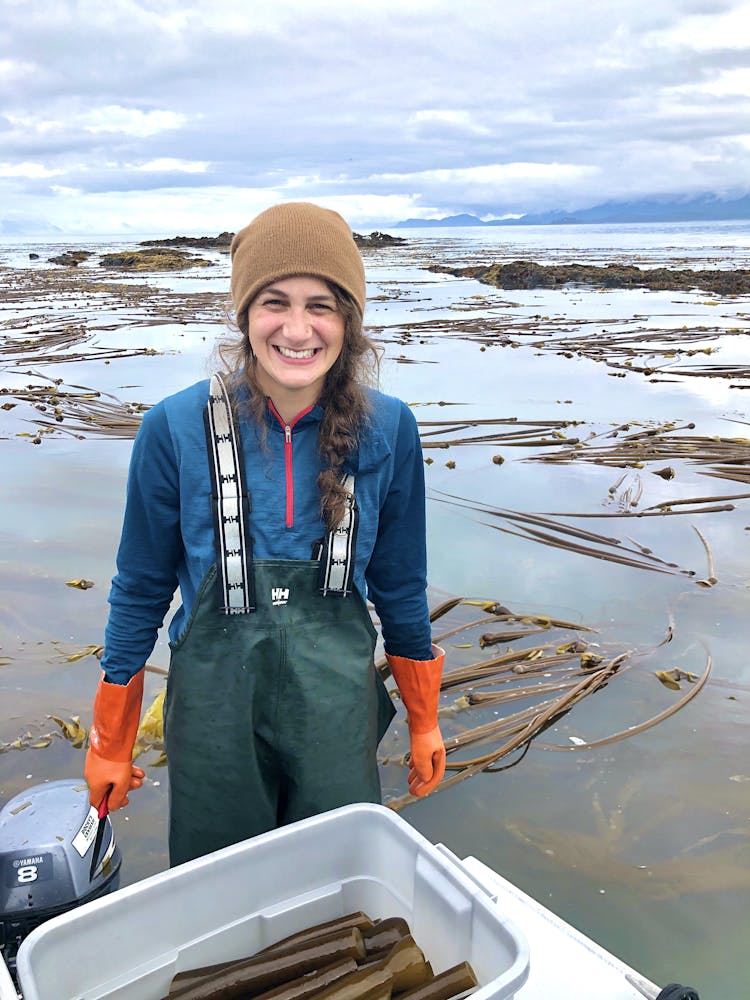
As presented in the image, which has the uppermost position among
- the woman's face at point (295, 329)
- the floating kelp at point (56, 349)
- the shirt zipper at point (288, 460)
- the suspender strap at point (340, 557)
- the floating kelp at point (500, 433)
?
the woman's face at point (295, 329)

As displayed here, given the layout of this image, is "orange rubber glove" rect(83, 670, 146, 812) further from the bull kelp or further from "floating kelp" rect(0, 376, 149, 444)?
"floating kelp" rect(0, 376, 149, 444)

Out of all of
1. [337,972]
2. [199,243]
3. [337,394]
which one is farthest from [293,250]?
[199,243]

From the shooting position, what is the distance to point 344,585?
1.79 meters

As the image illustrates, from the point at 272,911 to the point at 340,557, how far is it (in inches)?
28.4

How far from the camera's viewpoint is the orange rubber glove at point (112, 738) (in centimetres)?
190

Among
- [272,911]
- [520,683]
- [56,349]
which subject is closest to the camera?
[272,911]

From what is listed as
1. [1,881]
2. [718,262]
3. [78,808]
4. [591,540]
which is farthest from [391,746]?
[718,262]

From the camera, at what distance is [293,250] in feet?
5.76

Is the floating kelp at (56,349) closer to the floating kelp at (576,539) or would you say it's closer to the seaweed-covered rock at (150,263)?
the floating kelp at (576,539)

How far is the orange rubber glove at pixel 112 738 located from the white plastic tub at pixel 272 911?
0.55 m

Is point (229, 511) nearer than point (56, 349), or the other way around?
point (229, 511)

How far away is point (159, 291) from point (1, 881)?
907 inches

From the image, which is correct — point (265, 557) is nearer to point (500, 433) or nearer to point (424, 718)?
point (424, 718)

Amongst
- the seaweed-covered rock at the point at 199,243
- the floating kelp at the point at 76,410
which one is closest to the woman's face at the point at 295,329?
the floating kelp at the point at 76,410
